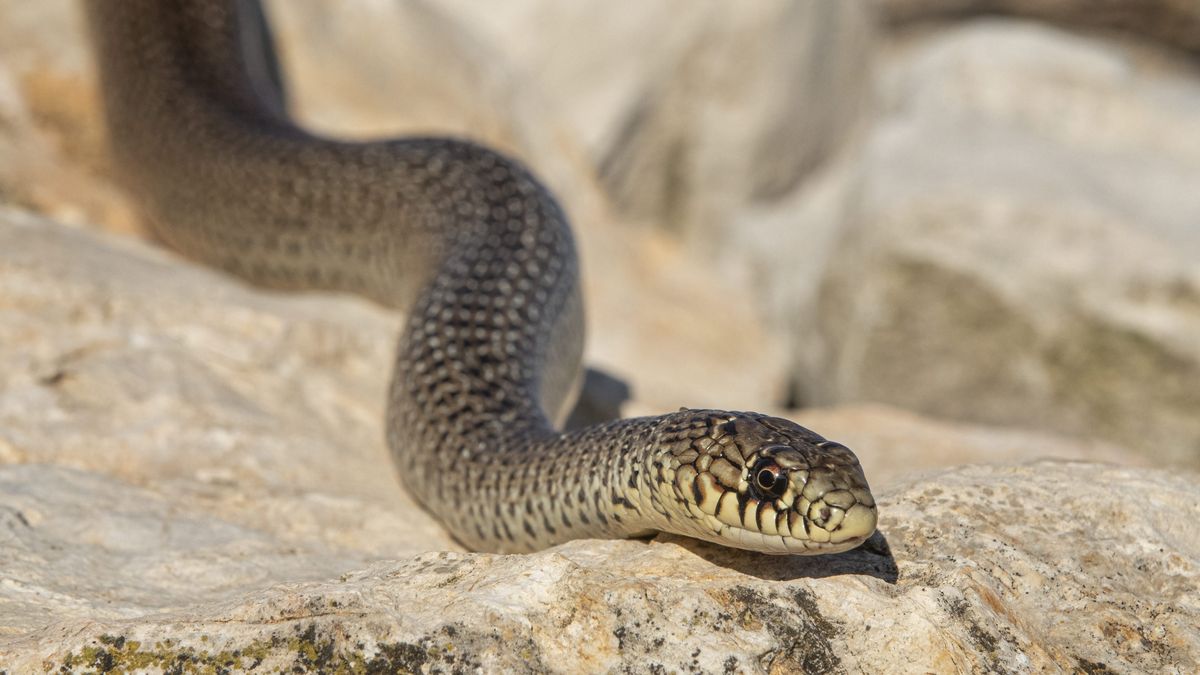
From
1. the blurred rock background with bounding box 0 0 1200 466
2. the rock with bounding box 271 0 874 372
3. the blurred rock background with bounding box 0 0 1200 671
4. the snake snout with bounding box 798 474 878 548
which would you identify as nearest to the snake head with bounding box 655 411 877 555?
the snake snout with bounding box 798 474 878 548

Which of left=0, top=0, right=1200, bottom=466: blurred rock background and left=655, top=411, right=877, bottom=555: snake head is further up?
left=0, top=0, right=1200, bottom=466: blurred rock background

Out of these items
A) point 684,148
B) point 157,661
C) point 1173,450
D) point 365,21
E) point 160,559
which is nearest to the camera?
point 157,661

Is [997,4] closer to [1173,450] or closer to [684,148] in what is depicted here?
[684,148]

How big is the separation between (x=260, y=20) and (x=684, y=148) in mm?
4739

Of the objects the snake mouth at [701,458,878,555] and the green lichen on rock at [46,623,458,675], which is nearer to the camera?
the green lichen on rock at [46,623,458,675]

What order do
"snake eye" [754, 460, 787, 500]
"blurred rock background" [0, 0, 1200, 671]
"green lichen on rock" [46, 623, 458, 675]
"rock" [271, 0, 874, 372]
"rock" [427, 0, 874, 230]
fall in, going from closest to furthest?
"green lichen on rock" [46, 623, 458, 675] < "snake eye" [754, 460, 787, 500] < "blurred rock background" [0, 0, 1200, 671] < "rock" [271, 0, 874, 372] < "rock" [427, 0, 874, 230]

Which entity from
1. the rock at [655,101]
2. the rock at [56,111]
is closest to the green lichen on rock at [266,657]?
the rock at [56,111]

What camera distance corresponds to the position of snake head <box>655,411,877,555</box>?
145 inches

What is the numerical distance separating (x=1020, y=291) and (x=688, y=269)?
420 cm

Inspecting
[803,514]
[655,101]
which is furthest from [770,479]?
[655,101]

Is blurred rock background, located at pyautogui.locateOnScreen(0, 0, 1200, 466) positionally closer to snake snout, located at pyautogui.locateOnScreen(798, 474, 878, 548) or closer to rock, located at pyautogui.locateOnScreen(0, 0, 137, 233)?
rock, located at pyautogui.locateOnScreen(0, 0, 137, 233)

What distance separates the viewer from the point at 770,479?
378cm

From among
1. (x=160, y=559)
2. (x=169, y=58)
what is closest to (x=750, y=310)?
(x=169, y=58)

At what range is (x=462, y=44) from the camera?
432 inches
